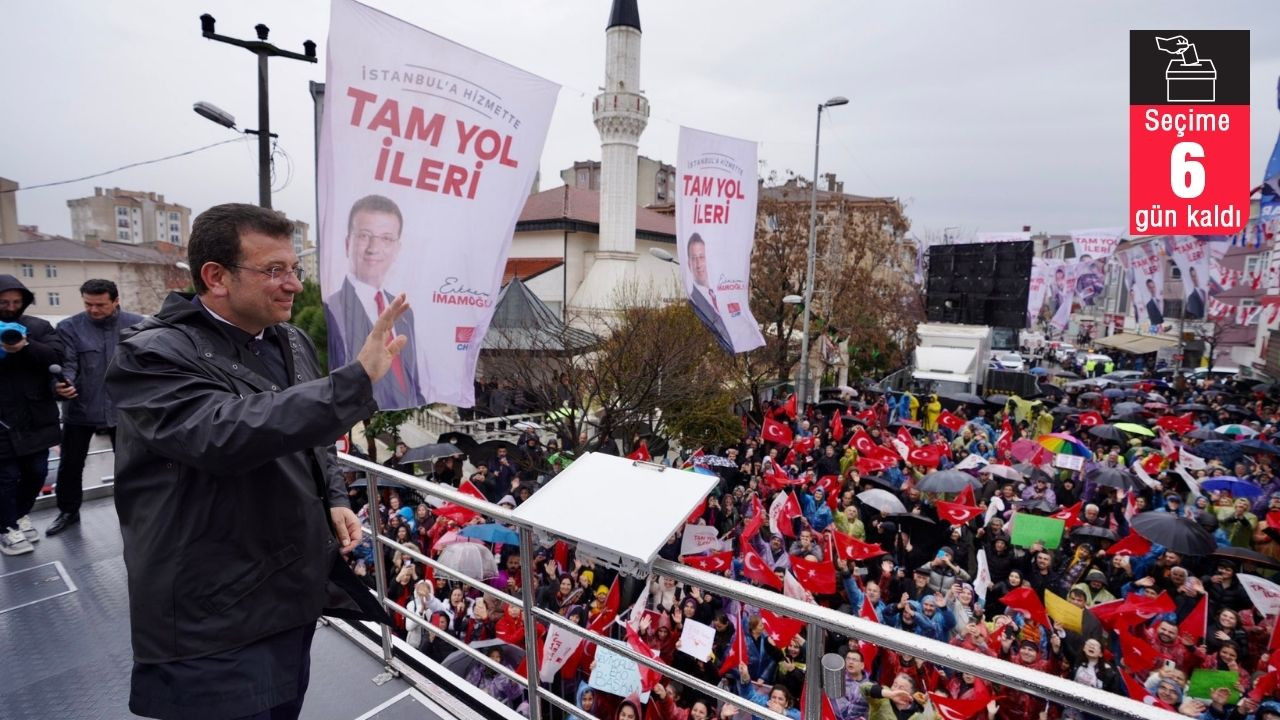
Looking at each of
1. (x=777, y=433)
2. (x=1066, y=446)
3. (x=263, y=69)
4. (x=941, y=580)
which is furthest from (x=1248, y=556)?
(x=263, y=69)

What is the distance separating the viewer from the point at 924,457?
12633 mm

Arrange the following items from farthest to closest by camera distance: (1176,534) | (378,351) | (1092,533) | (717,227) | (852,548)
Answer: (717,227)
(1092,533)
(852,548)
(1176,534)
(378,351)

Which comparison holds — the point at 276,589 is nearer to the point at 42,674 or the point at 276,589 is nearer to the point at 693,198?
the point at 42,674

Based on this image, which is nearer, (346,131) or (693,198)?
(346,131)

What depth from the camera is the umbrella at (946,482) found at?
10.6m

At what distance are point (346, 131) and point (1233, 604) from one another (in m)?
9.58

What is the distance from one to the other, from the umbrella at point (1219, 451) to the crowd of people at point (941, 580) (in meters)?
0.03

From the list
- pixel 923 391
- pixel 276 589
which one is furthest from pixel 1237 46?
pixel 923 391

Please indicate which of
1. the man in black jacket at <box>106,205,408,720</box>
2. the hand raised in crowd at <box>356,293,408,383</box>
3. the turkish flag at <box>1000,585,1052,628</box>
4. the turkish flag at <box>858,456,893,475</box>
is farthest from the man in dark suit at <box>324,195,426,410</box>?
the turkish flag at <box>858,456,893,475</box>

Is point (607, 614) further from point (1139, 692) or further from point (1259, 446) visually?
point (1259, 446)

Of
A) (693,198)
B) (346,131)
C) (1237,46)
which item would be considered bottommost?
(346,131)

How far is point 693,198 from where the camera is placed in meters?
8.51

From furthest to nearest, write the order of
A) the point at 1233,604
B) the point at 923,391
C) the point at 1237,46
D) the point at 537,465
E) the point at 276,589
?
the point at 923,391 < the point at 537,465 < the point at 1237,46 < the point at 1233,604 < the point at 276,589

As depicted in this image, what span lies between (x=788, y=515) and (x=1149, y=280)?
29.5 m
